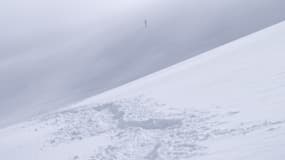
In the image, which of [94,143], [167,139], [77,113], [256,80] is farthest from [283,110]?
[77,113]

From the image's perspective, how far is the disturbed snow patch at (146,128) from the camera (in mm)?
11766

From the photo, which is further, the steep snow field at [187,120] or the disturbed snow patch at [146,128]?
the disturbed snow patch at [146,128]

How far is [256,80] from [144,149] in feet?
17.6

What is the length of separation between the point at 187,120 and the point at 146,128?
137 centimetres

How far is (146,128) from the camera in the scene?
14773mm

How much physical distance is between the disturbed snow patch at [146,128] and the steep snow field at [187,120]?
0.10 ft

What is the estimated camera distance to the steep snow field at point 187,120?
36.5 feet

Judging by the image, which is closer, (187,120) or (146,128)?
(187,120)

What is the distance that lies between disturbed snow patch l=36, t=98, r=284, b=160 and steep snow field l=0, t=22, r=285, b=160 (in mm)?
30

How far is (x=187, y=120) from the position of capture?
14.2 metres

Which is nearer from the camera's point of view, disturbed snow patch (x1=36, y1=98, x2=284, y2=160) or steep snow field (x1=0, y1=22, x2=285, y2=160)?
steep snow field (x1=0, y1=22, x2=285, y2=160)

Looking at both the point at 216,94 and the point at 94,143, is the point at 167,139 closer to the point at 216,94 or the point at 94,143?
the point at 94,143

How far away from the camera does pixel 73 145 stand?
50.1 ft

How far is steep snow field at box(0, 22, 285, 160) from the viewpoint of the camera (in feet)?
36.5
